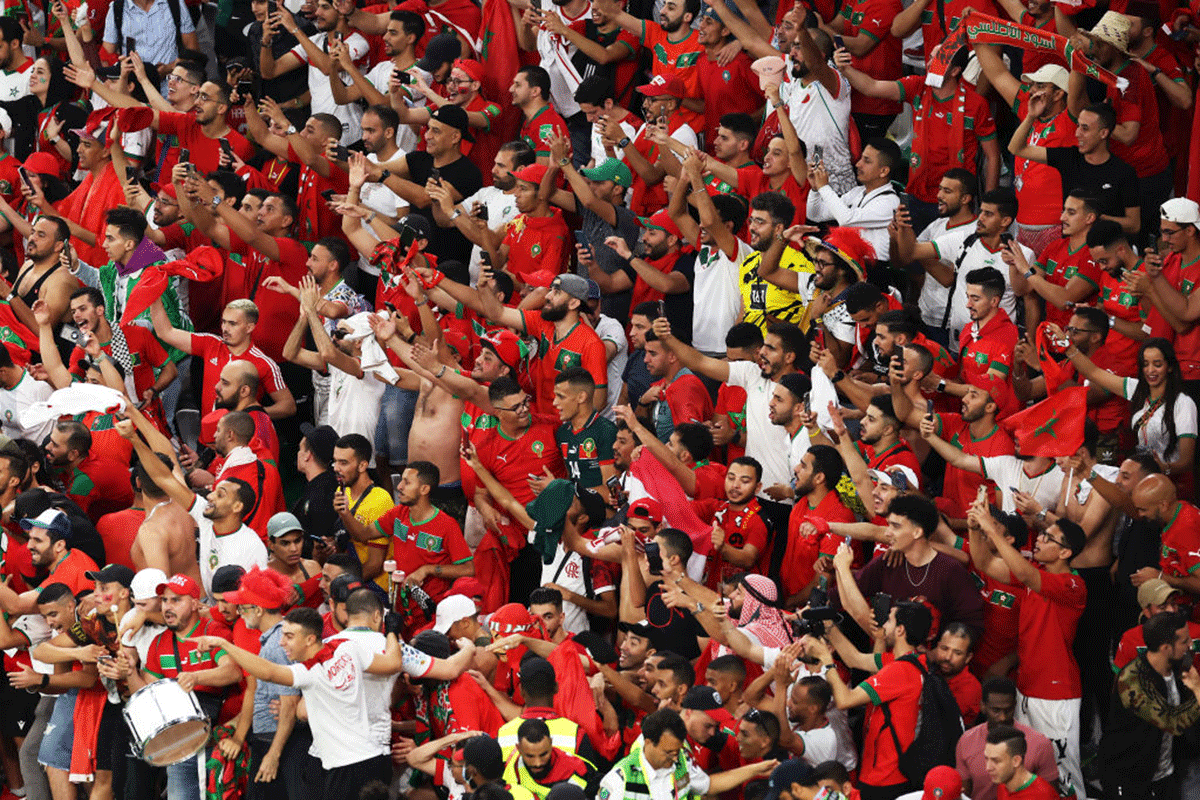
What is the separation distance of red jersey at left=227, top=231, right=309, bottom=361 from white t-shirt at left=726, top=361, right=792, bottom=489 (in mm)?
3278

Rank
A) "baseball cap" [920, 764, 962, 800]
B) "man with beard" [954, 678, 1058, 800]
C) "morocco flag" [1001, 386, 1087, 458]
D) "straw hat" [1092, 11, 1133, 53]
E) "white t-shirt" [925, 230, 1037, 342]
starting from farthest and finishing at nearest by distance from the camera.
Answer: "straw hat" [1092, 11, 1133, 53], "white t-shirt" [925, 230, 1037, 342], "morocco flag" [1001, 386, 1087, 458], "man with beard" [954, 678, 1058, 800], "baseball cap" [920, 764, 962, 800]

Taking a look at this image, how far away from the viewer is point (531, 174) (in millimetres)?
12414

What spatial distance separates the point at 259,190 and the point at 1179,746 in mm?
6751

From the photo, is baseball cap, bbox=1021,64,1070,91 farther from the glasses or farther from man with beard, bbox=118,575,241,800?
man with beard, bbox=118,575,241,800

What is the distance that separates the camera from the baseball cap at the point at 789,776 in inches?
323

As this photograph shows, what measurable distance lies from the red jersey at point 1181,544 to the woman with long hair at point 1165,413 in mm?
407

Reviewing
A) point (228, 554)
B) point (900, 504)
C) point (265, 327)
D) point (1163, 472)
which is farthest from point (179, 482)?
point (1163, 472)

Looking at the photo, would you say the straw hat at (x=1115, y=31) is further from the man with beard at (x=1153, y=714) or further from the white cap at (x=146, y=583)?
the white cap at (x=146, y=583)

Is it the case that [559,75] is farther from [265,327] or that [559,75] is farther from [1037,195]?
[1037,195]

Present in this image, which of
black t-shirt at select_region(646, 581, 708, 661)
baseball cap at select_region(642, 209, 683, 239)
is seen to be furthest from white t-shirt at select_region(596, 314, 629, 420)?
black t-shirt at select_region(646, 581, 708, 661)

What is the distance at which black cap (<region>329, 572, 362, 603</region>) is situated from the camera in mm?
9438

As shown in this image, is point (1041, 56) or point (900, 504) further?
point (1041, 56)

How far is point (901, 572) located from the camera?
9.44m

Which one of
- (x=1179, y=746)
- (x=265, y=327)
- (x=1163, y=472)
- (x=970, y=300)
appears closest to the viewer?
(x=1179, y=746)
